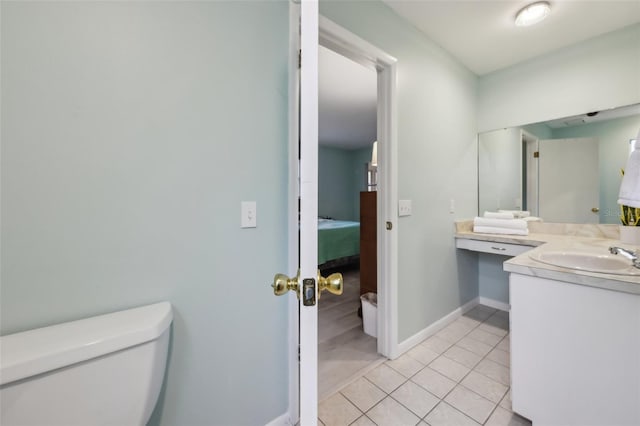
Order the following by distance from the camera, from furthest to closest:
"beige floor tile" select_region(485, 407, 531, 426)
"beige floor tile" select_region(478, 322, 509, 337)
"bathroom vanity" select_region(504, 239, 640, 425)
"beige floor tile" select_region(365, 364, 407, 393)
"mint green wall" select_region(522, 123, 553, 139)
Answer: "mint green wall" select_region(522, 123, 553, 139) < "beige floor tile" select_region(478, 322, 509, 337) < "beige floor tile" select_region(365, 364, 407, 393) < "beige floor tile" select_region(485, 407, 531, 426) < "bathroom vanity" select_region(504, 239, 640, 425)

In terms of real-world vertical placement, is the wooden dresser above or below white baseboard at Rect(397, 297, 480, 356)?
above

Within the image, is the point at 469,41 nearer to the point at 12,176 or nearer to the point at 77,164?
the point at 77,164

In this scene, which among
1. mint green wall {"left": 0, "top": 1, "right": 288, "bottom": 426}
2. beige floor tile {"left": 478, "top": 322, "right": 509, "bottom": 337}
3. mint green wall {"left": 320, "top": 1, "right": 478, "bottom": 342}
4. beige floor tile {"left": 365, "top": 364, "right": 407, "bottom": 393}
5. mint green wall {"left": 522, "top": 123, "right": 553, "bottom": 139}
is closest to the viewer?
mint green wall {"left": 0, "top": 1, "right": 288, "bottom": 426}

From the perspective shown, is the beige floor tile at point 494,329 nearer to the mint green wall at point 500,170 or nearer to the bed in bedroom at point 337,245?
the mint green wall at point 500,170

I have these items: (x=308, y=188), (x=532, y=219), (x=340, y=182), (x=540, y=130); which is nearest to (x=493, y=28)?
(x=540, y=130)

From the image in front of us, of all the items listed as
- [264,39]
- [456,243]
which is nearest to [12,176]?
[264,39]

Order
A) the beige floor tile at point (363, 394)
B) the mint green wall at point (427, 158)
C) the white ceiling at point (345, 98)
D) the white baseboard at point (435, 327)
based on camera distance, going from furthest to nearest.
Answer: the white ceiling at point (345, 98) → the white baseboard at point (435, 327) → the mint green wall at point (427, 158) → the beige floor tile at point (363, 394)

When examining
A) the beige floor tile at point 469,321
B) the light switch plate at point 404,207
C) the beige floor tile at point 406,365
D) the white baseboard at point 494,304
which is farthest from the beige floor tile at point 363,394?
the white baseboard at point 494,304

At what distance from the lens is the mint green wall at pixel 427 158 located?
1.73m

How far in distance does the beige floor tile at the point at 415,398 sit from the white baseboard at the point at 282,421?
2.05 ft

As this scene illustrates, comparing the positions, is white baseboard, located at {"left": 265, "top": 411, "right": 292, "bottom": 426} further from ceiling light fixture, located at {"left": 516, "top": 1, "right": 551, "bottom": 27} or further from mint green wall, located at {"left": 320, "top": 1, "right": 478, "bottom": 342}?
ceiling light fixture, located at {"left": 516, "top": 1, "right": 551, "bottom": 27}

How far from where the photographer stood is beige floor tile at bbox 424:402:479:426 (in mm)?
1248

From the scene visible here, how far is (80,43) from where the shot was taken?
760 millimetres

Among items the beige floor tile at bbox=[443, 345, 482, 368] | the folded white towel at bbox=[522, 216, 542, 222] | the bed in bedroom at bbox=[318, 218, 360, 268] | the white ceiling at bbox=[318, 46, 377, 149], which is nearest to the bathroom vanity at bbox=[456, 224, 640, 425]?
the beige floor tile at bbox=[443, 345, 482, 368]
